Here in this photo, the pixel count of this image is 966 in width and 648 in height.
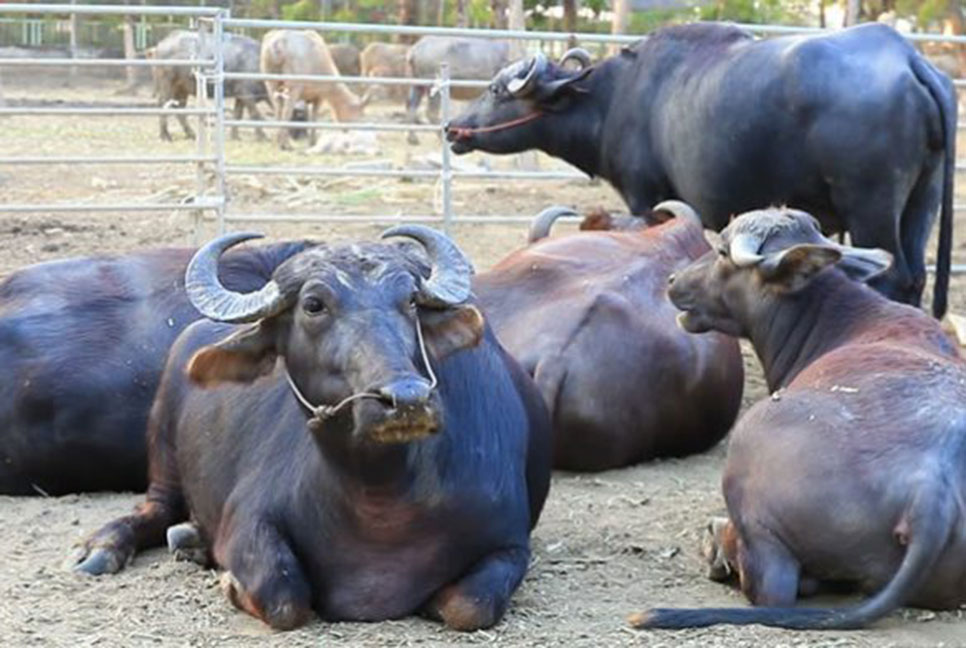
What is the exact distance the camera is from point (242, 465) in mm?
5406

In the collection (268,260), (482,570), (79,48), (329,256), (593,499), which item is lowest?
(79,48)

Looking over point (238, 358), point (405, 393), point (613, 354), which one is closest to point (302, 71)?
point (613, 354)

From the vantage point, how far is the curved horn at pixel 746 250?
611 cm

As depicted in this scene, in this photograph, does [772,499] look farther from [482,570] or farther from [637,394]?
[637,394]

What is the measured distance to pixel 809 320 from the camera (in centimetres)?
612

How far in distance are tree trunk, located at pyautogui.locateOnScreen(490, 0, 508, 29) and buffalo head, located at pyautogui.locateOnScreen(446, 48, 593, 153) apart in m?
15.5

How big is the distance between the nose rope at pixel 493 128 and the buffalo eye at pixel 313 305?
23.4 ft

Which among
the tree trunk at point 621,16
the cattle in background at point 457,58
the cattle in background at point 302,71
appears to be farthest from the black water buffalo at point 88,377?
the cattle in background at point 457,58

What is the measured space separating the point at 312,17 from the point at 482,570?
30.9m

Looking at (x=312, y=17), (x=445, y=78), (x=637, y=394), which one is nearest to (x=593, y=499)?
(x=637, y=394)

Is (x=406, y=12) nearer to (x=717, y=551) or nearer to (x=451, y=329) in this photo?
(x=717, y=551)

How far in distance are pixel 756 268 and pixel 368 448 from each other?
2034mm

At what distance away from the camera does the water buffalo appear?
25.7 metres

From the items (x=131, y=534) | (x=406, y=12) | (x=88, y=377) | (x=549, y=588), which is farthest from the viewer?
(x=406, y=12)
